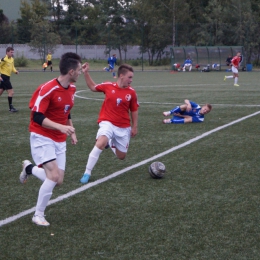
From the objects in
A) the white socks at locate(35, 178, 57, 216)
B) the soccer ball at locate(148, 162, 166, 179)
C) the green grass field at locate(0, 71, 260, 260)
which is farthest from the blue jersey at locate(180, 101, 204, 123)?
the white socks at locate(35, 178, 57, 216)

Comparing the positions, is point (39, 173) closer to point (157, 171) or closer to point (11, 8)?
point (157, 171)

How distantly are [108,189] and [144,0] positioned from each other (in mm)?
61864

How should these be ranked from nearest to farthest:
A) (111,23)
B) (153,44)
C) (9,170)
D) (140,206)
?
(140,206)
(9,170)
(153,44)
(111,23)

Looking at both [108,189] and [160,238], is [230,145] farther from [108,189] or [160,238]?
[160,238]

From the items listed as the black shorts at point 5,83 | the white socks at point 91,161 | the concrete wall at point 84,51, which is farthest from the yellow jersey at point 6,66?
the concrete wall at point 84,51

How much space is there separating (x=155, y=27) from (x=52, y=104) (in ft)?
175

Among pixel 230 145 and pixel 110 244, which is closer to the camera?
pixel 110 244

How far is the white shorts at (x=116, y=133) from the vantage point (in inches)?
288

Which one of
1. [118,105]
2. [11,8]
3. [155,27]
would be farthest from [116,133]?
[11,8]

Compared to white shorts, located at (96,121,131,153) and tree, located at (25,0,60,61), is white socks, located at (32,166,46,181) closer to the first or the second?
white shorts, located at (96,121,131,153)

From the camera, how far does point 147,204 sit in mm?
5910

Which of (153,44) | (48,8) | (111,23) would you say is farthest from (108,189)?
(48,8)

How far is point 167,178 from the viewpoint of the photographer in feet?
23.4

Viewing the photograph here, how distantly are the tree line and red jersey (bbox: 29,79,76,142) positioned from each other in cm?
4501
